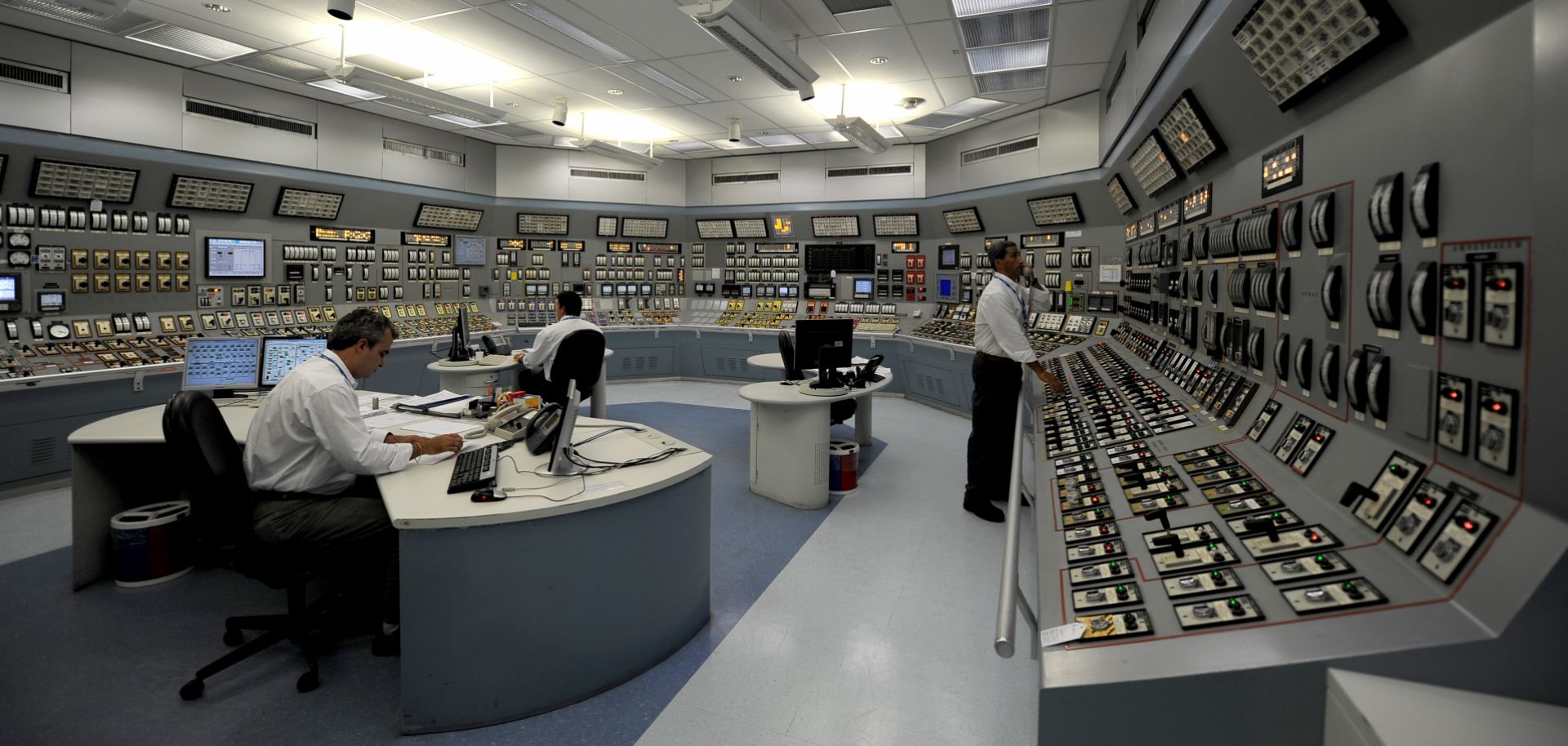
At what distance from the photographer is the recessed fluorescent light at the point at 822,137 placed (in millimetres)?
7609

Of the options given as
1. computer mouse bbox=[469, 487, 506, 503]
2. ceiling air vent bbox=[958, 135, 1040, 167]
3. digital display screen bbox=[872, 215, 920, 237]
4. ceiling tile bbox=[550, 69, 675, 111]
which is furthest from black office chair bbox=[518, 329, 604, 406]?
digital display screen bbox=[872, 215, 920, 237]

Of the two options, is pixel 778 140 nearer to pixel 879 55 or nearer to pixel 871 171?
pixel 871 171

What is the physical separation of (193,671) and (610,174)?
294 inches

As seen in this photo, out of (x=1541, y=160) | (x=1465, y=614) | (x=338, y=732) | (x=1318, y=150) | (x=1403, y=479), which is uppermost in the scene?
(x=1318, y=150)

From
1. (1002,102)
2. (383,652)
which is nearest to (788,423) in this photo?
(383,652)

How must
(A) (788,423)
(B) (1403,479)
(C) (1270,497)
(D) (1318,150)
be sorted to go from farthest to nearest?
(A) (788,423) → (D) (1318,150) → (C) (1270,497) → (B) (1403,479)

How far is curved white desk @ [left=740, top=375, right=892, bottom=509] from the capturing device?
412 cm

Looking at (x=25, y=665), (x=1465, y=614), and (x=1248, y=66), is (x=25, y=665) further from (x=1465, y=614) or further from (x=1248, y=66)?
(x=1248, y=66)

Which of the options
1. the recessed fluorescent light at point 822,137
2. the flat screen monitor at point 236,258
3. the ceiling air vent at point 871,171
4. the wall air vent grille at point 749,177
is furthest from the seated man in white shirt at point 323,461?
the wall air vent grille at point 749,177

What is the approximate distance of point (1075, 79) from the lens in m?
5.34

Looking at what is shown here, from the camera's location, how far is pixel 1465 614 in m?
1.01

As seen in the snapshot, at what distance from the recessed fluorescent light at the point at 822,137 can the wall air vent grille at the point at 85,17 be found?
17.9 feet

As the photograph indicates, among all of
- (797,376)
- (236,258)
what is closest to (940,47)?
(797,376)

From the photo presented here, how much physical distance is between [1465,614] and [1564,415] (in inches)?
12.7
